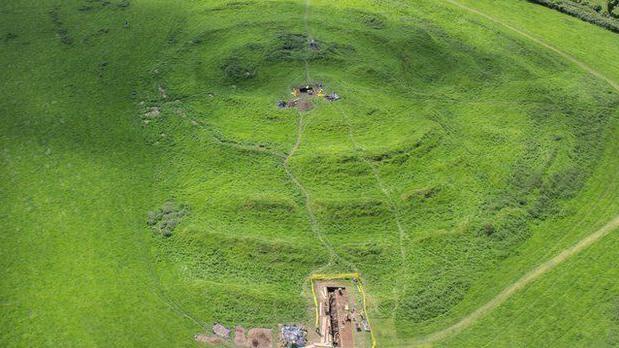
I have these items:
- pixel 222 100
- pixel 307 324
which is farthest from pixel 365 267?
pixel 222 100

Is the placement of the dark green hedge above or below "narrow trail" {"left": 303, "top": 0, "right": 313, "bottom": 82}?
above

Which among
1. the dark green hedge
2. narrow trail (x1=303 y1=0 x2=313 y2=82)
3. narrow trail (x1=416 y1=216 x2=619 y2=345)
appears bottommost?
narrow trail (x1=416 y1=216 x2=619 y2=345)

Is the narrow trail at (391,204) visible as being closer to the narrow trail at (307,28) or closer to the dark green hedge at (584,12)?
the narrow trail at (307,28)

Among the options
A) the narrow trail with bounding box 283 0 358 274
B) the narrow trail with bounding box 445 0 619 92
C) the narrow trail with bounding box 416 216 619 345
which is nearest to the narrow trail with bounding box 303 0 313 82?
the narrow trail with bounding box 283 0 358 274

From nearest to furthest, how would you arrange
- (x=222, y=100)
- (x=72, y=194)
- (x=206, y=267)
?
(x=206, y=267), (x=72, y=194), (x=222, y=100)

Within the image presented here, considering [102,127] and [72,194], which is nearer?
[72,194]

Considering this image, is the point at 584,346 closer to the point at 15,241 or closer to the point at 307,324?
the point at 307,324

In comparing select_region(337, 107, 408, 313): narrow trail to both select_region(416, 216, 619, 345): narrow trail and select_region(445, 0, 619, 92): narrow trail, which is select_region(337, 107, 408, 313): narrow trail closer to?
select_region(416, 216, 619, 345): narrow trail
